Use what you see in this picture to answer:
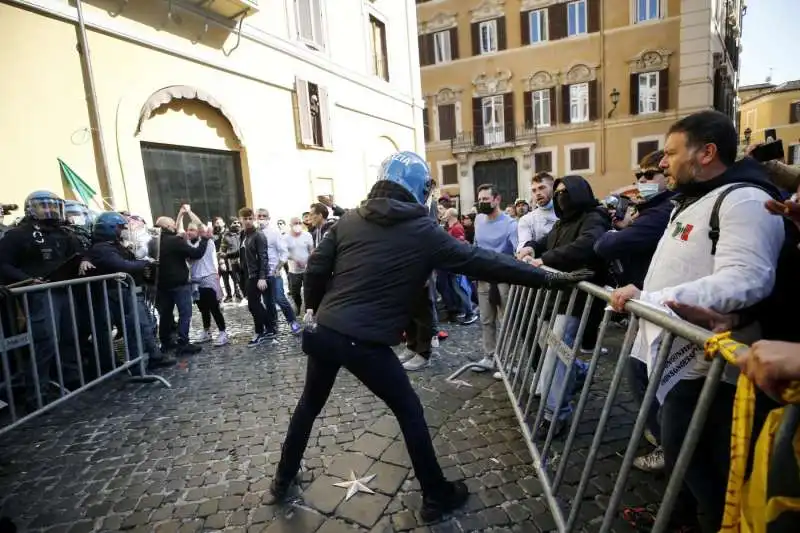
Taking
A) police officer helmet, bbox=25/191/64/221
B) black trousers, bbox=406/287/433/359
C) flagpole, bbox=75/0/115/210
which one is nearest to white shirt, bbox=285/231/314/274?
black trousers, bbox=406/287/433/359

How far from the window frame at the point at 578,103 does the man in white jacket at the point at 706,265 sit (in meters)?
23.4

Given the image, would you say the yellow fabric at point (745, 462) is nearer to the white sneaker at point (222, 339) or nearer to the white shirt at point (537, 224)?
the white shirt at point (537, 224)

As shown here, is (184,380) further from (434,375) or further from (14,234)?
(434,375)

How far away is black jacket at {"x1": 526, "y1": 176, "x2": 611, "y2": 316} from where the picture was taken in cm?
284

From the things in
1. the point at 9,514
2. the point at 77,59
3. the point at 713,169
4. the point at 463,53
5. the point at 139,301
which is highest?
the point at 463,53

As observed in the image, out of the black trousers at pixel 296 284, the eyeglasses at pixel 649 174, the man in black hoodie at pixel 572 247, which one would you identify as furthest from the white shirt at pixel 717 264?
the black trousers at pixel 296 284

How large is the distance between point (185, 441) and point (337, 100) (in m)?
11.8

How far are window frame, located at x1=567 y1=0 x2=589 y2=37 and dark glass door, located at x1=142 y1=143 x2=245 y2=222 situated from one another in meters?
20.3

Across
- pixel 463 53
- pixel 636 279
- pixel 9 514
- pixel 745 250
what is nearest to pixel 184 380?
pixel 9 514

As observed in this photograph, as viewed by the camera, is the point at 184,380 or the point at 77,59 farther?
the point at 77,59

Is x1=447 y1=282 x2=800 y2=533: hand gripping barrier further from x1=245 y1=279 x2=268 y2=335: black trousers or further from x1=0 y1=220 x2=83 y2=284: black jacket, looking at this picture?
x1=0 y1=220 x2=83 y2=284: black jacket

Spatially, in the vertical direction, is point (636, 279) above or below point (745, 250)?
below

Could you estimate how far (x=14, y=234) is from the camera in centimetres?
425

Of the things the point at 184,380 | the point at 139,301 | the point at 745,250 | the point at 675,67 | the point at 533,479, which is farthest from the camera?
the point at 675,67
